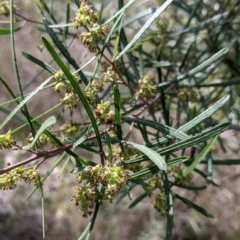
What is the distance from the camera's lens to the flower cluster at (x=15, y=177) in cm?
59

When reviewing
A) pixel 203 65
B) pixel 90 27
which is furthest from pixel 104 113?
pixel 203 65

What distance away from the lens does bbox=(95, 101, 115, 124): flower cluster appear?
24.3 inches

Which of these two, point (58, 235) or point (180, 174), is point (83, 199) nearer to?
point (180, 174)

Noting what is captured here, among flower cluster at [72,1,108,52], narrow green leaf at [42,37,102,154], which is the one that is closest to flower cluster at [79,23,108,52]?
flower cluster at [72,1,108,52]

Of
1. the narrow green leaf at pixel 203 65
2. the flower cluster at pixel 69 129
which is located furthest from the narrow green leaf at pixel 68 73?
the narrow green leaf at pixel 203 65

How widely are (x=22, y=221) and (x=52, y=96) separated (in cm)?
99

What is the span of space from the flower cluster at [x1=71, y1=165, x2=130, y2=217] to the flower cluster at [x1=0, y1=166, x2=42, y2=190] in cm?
6

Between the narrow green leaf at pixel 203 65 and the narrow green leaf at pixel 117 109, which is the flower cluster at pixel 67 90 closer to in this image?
the narrow green leaf at pixel 117 109

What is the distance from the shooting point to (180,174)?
800 mm

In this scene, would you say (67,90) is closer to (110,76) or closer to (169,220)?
(110,76)

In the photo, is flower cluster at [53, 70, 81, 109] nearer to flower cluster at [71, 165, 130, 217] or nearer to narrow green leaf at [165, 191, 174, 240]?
flower cluster at [71, 165, 130, 217]

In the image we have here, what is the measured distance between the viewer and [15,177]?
1.96 feet

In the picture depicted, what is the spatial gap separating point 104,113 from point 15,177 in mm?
155

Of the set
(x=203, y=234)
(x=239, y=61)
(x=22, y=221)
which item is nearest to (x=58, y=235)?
(x=22, y=221)
